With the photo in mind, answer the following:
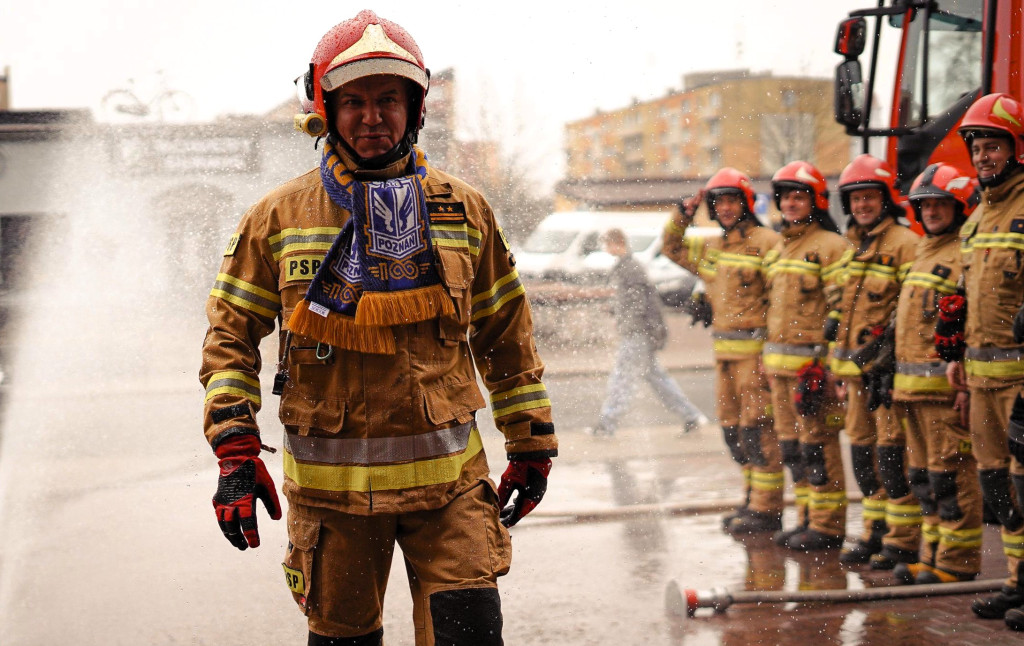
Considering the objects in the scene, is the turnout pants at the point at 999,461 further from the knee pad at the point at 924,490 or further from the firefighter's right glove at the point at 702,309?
the firefighter's right glove at the point at 702,309

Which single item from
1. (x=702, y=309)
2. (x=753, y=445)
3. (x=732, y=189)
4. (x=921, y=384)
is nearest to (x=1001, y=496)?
(x=921, y=384)

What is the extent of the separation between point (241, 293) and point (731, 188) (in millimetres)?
4098

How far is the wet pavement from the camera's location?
161 inches

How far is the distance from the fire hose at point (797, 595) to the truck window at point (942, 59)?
2740 millimetres

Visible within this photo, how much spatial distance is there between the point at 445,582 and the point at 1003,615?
2.74m

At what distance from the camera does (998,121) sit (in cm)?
442

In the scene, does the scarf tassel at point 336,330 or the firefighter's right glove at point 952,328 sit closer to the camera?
the scarf tassel at point 336,330

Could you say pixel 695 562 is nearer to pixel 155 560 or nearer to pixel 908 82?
pixel 155 560

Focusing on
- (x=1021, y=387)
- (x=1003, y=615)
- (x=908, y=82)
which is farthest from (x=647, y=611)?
(x=908, y=82)

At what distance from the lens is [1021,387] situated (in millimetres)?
4266

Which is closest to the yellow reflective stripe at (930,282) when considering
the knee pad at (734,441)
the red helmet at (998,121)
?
the red helmet at (998,121)

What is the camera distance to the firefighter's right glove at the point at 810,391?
546 cm

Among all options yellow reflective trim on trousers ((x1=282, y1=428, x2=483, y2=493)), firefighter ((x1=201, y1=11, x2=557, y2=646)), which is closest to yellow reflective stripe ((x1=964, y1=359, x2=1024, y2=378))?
firefighter ((x1=201, y1=11, x2=557, y2=646))

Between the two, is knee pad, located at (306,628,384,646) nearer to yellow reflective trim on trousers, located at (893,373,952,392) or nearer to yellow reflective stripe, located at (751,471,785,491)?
yellow reflective trim on trousers, located at (893,373,952,392)
